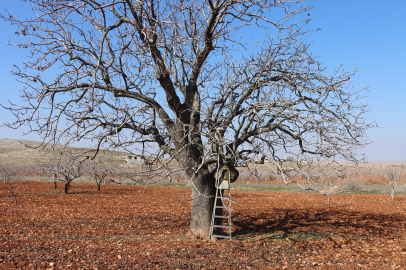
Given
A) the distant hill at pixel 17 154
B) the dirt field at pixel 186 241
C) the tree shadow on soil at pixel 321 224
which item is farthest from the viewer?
the distant hill at pixel 17 154

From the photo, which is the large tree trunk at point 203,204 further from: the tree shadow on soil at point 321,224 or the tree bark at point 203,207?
the tree shadow on soil at point 321,224

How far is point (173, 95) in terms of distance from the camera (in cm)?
787

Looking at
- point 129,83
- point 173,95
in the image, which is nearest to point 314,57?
point 173,95

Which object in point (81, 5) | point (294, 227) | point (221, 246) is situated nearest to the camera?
point (81, 5)

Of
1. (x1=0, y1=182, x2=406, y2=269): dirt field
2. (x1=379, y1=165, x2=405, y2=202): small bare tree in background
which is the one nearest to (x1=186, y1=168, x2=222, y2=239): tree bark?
(x1=0, y1=182, x2=406, y2=269): dirt field

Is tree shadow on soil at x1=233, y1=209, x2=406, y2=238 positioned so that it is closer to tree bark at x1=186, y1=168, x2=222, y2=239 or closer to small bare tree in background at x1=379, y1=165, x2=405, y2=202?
tree bark at x1=186, y1=168, x2=222, y2=239

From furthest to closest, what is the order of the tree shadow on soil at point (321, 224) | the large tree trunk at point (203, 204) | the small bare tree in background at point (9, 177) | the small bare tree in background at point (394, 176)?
1. the small bare tree in background at point (394, 176)
2. the small bare tree in background at point (9, 177)
3. the tree shadow on soil at point (321, 224)
4. the large tree trunk at point (203, 204)

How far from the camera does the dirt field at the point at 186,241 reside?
5.83 m

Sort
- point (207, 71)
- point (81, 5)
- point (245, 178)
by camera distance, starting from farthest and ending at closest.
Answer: point (245, 178) → point (207, 71) → point (81, 5)

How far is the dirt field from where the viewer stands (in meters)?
5.83

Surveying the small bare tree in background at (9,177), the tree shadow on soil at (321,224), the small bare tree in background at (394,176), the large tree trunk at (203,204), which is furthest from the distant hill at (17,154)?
the large tree trunk at (203,204)

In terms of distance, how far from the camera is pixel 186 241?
7.59m

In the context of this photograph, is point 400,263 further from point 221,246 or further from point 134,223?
point 134,223

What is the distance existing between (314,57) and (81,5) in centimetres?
549
